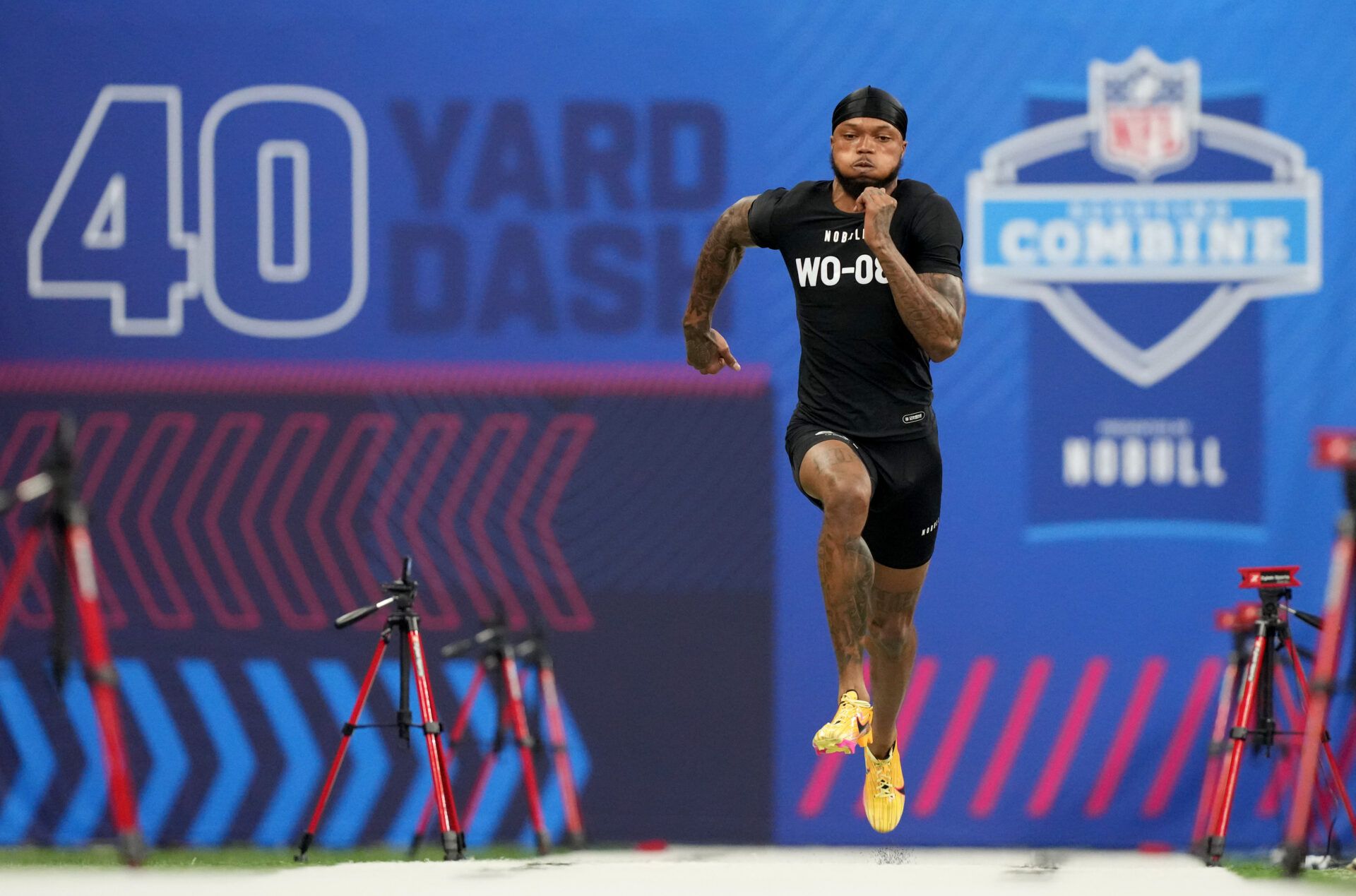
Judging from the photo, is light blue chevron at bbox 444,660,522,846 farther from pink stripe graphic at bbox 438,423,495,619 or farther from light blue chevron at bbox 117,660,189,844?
light blue chevron at bbox 117,660,189,844

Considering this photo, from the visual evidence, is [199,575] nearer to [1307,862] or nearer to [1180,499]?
[1180,499]

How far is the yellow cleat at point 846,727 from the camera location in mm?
3943

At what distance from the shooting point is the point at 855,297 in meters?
4.31

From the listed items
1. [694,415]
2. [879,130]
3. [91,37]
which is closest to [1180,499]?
[694,415]

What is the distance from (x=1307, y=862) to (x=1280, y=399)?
206cm

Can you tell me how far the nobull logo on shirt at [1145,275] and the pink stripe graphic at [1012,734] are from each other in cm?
65

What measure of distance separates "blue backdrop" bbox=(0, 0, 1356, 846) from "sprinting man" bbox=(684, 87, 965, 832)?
289 cm

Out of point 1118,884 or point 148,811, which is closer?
point 1118,884

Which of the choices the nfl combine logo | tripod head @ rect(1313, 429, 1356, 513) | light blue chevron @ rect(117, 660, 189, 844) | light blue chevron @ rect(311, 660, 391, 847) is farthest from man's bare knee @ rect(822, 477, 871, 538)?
light blue chevron @ rect(117, 660, 189, 844)

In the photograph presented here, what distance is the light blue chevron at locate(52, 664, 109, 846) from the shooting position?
7559mm

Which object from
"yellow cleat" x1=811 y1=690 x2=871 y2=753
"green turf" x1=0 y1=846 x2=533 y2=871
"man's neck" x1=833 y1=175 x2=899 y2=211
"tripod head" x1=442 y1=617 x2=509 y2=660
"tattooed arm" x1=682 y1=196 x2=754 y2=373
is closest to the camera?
"yellow cleat" x1=811 y1=690 x2=871 y2=753

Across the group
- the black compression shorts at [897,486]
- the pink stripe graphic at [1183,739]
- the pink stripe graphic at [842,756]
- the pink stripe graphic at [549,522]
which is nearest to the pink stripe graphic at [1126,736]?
the pink stripe graphic at [1183,739]

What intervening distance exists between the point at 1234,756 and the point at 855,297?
3176 millimetres

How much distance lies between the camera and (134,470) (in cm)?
760
